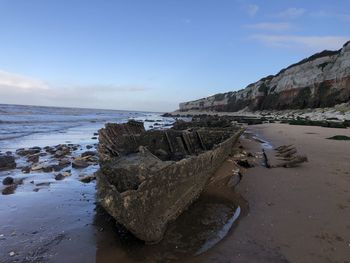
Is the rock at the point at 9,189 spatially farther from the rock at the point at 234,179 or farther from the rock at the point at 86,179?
the rock at the point at 234,179

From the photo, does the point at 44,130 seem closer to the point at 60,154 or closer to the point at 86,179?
the point at 60,154

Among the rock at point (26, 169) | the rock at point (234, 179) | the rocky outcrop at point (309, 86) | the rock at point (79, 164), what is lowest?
the rock at point (79, 164)

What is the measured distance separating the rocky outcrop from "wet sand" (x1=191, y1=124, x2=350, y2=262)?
30.9 m

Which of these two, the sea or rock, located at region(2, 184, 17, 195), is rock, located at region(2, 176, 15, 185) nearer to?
rock, located at region(2, 184, 17, 195)

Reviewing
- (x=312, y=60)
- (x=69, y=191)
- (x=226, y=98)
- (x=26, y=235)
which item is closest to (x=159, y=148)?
(x=69, y=191)

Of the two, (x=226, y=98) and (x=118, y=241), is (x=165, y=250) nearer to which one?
(x=118, y=241)

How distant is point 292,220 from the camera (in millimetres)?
4871

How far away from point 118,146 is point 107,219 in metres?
4.21

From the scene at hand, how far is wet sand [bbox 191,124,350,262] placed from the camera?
12.9 feet

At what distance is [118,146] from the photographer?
9266 mm

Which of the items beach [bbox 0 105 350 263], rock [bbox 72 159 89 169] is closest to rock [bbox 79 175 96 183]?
beach [bbox 0 105 350 263]

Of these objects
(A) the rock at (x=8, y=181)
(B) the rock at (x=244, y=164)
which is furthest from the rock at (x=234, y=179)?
(A) the rock at (x=8, y=181)

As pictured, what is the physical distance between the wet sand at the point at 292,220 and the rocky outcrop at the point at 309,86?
30872 millimetres

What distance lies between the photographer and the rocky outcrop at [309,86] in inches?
1395
